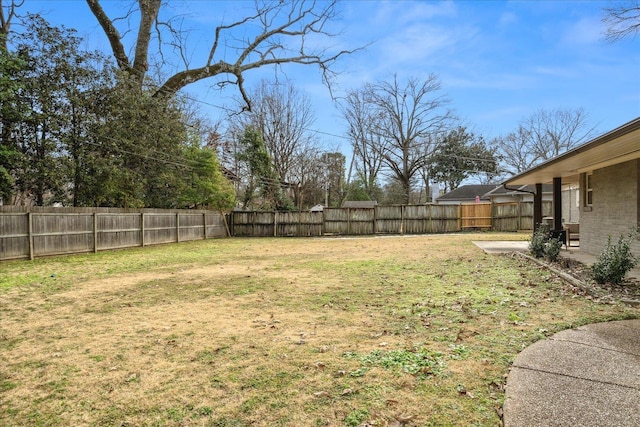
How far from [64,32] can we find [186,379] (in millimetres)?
15486

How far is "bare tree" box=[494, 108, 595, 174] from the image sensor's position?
32.1 metres

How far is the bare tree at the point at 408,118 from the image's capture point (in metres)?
33.4

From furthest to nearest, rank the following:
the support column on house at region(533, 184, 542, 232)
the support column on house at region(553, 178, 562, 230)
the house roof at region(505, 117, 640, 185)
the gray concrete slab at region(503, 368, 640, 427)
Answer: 1. the support column on house at region(533, 184, 542, 232)
2. the support column on house at region(553, 178, 562, 230)
3. the house roof at region(505, 117, 640, 185)
4. the gray concrete slab at region(503, 368, 640, 427)

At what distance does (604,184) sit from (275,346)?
9236 mm

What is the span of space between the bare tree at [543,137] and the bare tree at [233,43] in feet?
79.0

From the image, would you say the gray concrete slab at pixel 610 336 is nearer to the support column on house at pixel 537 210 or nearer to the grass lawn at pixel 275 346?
the grass lawn at pixel 275 346

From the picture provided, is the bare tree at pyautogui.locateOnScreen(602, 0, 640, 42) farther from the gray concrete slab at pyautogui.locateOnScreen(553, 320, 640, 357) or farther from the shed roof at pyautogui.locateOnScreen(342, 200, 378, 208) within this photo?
the shed roof at pyautogui.locateOnScreen(342, 200, 378, 208)

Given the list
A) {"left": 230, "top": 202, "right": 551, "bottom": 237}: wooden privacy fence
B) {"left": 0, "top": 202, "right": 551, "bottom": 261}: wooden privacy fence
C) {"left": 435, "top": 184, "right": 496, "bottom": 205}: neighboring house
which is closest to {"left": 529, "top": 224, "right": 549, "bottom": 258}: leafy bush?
{"left": 0, "top": 202, "right": 551, "bottom": 261}: wooden privacy fence

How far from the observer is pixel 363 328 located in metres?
4.08

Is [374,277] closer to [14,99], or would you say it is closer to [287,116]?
[14,99]

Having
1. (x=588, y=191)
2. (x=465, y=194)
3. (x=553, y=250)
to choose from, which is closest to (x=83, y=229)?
(x=553, y=250)

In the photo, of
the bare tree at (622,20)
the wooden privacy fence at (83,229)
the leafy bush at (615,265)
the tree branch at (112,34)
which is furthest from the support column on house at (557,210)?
the tree branch at (112,34)

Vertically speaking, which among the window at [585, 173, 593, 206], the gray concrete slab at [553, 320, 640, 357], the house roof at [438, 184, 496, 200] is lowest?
the gray concrete slab at [553, 320, 640, 357]

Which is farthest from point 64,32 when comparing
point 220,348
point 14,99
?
point 220,348
